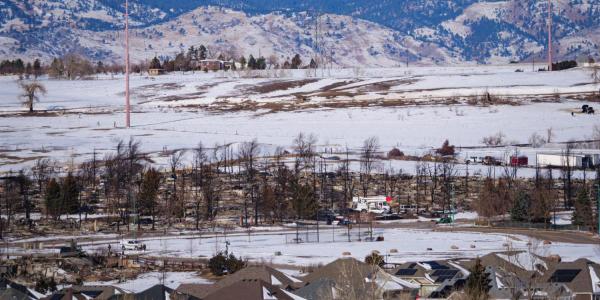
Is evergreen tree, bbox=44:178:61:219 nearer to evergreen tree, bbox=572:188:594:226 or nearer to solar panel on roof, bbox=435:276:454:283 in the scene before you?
evergreen tree, bbox=572:188:594:226

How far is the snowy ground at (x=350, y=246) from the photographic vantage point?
50.8 m

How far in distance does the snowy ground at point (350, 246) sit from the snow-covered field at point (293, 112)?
2443cm

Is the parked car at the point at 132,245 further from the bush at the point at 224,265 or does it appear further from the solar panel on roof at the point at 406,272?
the solar panel on roof at the point at 406,272

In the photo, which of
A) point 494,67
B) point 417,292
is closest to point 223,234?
point 417,292

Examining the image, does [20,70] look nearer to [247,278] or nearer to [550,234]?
[550,234]

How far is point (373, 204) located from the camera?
221 ft

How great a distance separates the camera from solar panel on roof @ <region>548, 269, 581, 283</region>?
4047 centimetres

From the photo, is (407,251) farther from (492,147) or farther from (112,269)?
(492,147)

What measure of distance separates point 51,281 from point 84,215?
68.8 feet

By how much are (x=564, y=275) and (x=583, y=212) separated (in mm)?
20569

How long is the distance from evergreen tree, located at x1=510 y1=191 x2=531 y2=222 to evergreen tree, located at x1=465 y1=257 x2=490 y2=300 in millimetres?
23404

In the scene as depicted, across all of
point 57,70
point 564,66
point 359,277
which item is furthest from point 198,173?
point 57,70

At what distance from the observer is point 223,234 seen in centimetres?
5884

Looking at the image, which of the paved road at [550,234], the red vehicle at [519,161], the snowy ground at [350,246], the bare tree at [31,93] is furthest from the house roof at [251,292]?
the bare tree at [31,93]
